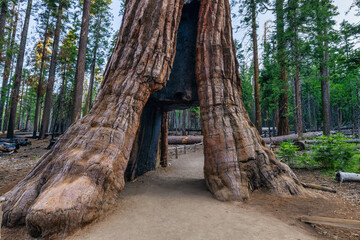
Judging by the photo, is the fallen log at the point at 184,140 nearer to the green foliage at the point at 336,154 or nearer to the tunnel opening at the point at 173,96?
the tunnel opening at the point at 173,96

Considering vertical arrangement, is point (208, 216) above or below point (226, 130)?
below

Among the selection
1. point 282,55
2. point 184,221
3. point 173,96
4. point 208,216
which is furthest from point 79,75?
point 282,55

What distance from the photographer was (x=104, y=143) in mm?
3463

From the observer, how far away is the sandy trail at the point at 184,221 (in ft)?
8.09

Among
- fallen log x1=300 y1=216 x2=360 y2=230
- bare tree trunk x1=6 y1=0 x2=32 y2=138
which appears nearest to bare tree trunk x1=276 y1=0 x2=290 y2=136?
fallen log x1=300 y1=216 x2=360 y2=230

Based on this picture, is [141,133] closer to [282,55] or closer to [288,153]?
[288,153]

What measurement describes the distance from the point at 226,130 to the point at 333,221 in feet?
8.33

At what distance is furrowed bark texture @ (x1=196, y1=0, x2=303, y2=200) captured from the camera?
13.6ft

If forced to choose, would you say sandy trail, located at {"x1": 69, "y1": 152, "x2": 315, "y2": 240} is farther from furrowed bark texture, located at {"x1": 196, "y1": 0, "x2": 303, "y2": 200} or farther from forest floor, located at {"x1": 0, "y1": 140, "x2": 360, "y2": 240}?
furrowed bark texture, located at {"x1": 196, "y1": 0, "x2": 303, "y2": 200}

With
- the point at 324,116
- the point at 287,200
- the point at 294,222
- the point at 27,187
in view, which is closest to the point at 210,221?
the point at 294,222

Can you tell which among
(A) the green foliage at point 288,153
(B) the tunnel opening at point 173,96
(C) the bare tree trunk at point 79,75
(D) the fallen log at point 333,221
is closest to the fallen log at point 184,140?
(C) the bare tree trunk at point 79,75

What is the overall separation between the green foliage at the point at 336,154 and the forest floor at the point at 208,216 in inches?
59.4

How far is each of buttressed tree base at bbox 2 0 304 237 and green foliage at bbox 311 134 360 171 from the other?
2870 mm

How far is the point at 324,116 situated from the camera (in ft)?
45.0
